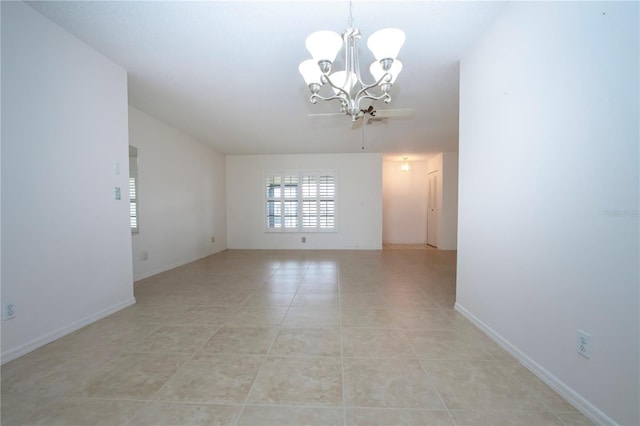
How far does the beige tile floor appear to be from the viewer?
1.17m

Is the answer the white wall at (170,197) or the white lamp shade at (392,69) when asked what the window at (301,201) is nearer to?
the white wall at (170,197)

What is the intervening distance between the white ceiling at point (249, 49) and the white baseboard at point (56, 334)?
240 centimetres

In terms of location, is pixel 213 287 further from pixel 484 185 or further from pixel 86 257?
pixel 484 185

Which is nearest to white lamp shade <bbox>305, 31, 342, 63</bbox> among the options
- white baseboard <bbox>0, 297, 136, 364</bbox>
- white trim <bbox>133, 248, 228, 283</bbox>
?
white baseboard <bbox>0, 297, 136, 364</bbox>

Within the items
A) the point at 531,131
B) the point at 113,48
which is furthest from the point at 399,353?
the point at 113,48

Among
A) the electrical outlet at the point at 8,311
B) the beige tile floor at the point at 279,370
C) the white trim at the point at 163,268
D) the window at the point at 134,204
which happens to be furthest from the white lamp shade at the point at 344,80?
the white trim at the point at 163,268

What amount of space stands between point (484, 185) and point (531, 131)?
547 millimetres

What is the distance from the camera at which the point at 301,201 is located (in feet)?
20.7

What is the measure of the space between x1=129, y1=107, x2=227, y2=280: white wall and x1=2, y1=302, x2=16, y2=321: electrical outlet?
6.41 feet

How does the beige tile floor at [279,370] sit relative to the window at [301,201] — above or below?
below

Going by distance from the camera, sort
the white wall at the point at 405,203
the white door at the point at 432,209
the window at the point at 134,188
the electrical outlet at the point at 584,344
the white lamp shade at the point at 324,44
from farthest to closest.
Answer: the white wall at the point at 405,203
the white door at the point at 432,209
the window at the point at 134,188
the white lamp shade at the point at 324,44
the electrical outlet at the point at 584,344

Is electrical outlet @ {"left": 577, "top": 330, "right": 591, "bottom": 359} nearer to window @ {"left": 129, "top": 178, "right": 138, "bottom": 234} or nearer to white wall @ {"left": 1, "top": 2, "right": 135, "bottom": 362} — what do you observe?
white wall @ {"left": 1, "top": 2, "right": 135, "bottom": 362}

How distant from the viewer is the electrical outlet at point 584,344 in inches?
45.5

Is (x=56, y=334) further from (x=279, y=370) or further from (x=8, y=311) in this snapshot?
(x=279, y=370)
